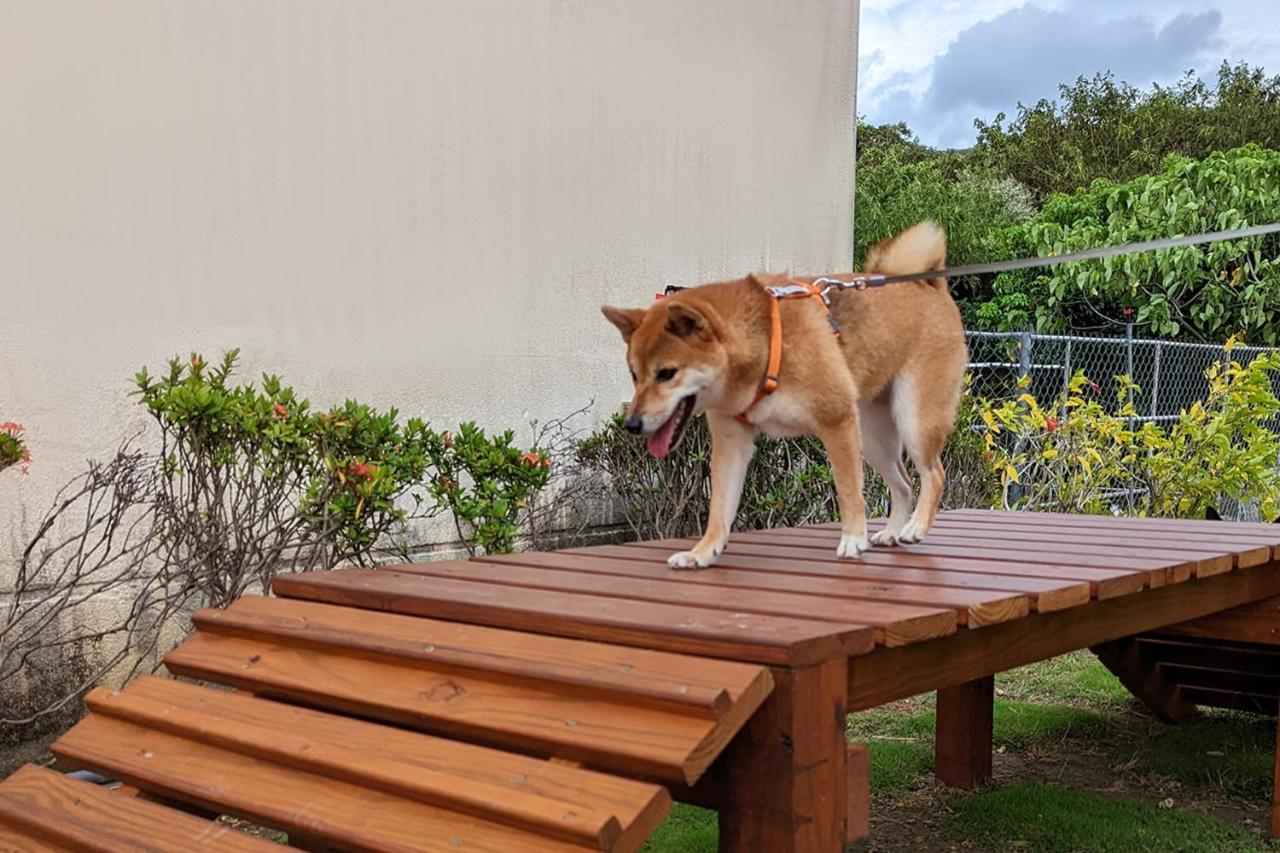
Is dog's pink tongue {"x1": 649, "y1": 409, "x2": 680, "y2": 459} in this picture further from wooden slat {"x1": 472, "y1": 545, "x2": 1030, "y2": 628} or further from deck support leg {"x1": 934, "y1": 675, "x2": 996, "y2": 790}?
deck support leg {"x1": 934, "y1": 675, "x2": 996, "y2": 790}

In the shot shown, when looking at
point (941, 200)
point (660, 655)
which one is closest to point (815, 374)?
point (660, 655)

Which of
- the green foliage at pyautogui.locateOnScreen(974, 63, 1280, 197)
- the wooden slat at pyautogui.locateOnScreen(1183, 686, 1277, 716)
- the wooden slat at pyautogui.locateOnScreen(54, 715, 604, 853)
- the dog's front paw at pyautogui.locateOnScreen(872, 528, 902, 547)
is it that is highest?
the green foliage at pyautogui.locateOnScreen(974, 63, 1280, 197)

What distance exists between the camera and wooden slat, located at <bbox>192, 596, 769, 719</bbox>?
6.88 feet

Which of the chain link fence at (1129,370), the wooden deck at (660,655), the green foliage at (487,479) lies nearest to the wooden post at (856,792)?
the wooden deck at (660,655)

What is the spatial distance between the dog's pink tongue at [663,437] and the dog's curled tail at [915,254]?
1222mm

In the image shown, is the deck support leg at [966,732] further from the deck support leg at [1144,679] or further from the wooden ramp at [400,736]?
the wooden ramp at [400,736]

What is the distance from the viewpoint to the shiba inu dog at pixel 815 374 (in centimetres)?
314

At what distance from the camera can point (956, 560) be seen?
3449 millimetres

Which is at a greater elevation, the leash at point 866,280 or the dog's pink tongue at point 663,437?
the leash at point 866,280

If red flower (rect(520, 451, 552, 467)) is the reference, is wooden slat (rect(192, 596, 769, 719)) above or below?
below

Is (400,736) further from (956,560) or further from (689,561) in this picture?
(956,560)

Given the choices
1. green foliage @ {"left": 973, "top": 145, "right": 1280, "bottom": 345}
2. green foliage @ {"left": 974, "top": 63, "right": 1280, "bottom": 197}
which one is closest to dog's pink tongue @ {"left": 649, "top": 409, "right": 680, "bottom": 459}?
green foliage @ {"left": 973, "top": 145, "right": 1280, "bottom": 345}

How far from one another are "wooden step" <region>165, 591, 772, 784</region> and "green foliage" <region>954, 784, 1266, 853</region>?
201cm

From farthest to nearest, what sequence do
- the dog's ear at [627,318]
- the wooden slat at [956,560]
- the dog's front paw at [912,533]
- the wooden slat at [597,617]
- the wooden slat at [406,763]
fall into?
the dog's front paw at [912,533]
the dog's ear at [627,318]
the wooden slat at [956,560]
the wooden slat at [597,617]
the wooden slat at [406,763]
